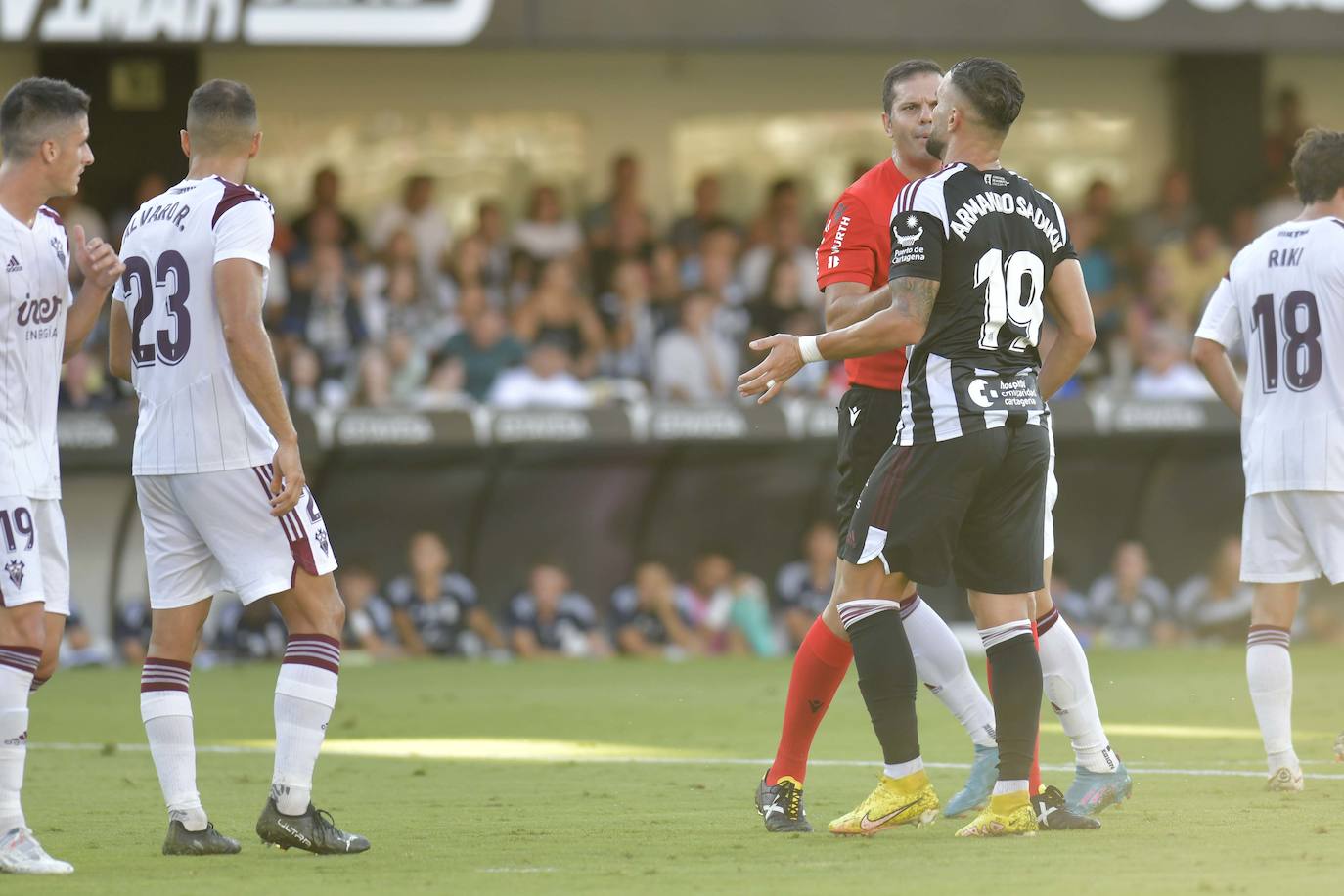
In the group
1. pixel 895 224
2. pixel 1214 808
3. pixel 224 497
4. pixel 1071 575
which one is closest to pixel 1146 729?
pixel 1214 808

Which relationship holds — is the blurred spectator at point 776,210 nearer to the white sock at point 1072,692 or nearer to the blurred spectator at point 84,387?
the blurred spectator at point 84,387

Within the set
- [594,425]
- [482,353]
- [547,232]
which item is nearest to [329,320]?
[482,353]

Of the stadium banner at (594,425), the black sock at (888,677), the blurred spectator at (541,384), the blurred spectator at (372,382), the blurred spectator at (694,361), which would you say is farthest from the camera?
the blurred spectator at (694,361)

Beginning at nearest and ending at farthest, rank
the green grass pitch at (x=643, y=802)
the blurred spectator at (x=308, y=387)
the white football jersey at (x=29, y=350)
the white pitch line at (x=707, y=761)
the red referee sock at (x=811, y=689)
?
the green grass pitch at (x=643, y=802), the white football jersey at (x=29, y=350), the red referee sock at (x=811, y=689), the white pitch line at (x=707, y=761), the blurred spectator at (x=308, y=387)

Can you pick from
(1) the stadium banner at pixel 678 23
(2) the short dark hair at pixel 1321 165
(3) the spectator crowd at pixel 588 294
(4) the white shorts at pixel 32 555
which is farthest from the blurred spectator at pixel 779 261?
(4) the white shorts at pixel 32 555

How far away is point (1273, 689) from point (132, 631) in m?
9.84

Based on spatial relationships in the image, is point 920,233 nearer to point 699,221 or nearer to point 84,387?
point 84,387

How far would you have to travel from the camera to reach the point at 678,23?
16375mm

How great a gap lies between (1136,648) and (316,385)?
6.59 meters

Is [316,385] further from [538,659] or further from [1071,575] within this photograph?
[1071,575]

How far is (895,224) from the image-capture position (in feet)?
19.4

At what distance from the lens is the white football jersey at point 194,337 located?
5.88m

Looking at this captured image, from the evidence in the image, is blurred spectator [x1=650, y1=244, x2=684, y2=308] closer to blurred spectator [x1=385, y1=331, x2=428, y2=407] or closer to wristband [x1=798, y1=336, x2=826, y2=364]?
blurred spectator [x1=385, y1=331, x2=428, y2=407]

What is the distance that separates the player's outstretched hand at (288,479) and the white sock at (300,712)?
387mm
